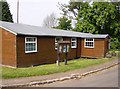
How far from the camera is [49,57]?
23.5m

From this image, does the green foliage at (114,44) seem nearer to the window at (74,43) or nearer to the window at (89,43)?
the window at (89,43)

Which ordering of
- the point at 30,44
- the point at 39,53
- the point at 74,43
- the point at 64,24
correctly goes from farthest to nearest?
the point at 64,24 → the point at 74,43 → the point at 39,53 → the point at 30,44

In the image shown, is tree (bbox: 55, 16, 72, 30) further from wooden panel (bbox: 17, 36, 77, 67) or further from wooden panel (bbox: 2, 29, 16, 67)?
wooden panel (bbox: 2, 29, 16, 67)

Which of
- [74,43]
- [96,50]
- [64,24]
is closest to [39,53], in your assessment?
[74,43]

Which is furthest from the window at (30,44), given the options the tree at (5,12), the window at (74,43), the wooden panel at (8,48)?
the tree at (5,12)

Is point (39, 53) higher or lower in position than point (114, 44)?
higher

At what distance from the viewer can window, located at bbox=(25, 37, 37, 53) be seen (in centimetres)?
2027

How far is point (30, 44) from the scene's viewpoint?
20781mm

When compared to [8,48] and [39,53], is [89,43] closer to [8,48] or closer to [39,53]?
[39,53]

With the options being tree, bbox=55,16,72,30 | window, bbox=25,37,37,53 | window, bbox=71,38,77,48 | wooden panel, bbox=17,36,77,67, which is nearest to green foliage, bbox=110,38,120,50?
tree, bbox=55,16,72,30

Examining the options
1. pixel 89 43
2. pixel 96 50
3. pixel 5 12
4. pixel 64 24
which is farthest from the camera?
pixel 64 24

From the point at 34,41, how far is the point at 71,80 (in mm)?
8122

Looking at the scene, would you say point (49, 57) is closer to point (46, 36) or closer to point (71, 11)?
point (46, 36)

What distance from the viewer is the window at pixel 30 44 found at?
2027 centimetres
